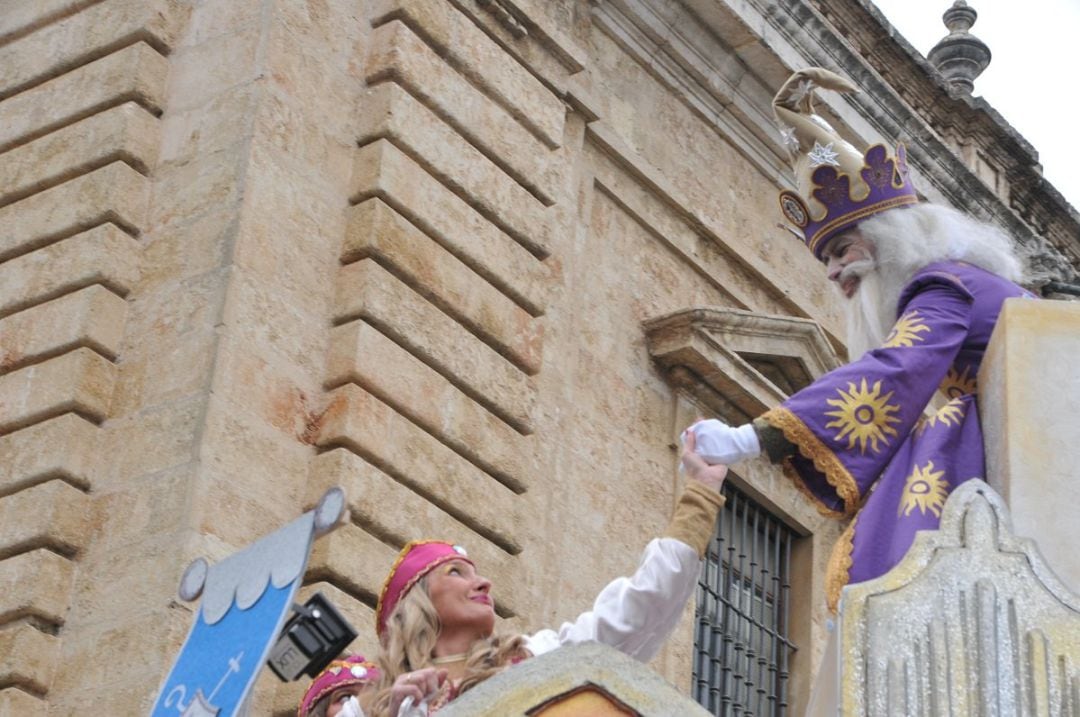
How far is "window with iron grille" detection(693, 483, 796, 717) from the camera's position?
36.7 feet

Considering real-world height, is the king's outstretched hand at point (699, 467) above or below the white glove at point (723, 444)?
below

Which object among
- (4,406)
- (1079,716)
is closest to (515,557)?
(4,406)

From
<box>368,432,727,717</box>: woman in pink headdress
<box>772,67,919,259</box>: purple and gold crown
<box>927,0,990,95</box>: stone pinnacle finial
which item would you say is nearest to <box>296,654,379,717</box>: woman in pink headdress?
<box>368,432,727,717</box>: woman in pink headdress

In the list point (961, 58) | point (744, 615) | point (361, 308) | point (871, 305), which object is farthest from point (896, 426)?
point (961, 58)

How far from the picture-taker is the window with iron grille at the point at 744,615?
1117 centimetres

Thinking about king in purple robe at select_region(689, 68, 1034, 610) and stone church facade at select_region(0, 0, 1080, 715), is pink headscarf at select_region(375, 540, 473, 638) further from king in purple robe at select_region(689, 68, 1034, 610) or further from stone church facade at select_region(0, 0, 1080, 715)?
stone church facade at select_region(0, 0, 1080, 715)

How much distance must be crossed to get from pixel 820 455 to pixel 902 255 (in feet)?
2.60

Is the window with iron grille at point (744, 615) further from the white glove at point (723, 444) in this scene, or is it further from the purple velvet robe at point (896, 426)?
the white glove at point (723, 444)

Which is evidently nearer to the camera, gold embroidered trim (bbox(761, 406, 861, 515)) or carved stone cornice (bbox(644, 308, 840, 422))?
gold embroidered trim (bbox(761, 406, 861, 515))

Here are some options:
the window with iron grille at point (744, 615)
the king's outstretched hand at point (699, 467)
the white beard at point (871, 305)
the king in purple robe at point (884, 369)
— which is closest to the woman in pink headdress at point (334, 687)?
the king's outstretched hand at point (699, 467)

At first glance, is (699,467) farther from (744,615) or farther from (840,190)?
(744,615)

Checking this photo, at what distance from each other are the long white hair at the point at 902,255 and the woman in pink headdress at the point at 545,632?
823 mm

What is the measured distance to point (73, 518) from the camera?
8492mm

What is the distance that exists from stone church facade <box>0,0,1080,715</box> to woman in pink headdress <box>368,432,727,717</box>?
212 centimetres
